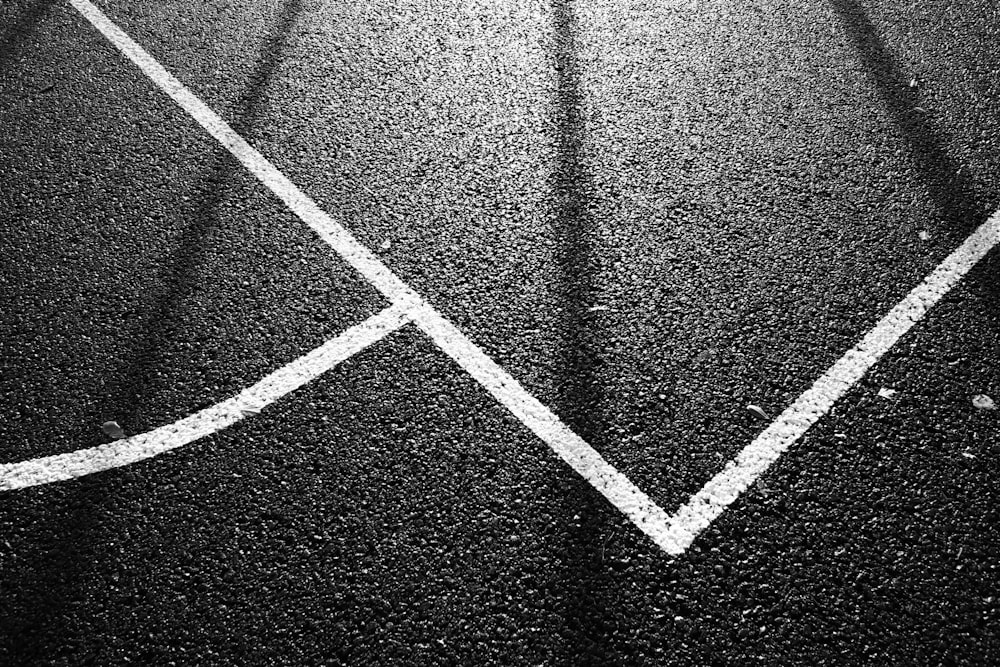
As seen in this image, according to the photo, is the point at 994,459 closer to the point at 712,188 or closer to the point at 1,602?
the point at 712,188

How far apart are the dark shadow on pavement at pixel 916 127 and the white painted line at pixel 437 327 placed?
7.79 feet

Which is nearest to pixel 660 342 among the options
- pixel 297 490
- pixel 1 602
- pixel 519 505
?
pixel 519 505

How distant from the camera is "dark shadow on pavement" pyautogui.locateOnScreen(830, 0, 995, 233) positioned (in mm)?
4297

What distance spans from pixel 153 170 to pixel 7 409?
1.63 metres

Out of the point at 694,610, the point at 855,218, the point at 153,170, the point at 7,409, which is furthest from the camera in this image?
the point at 153,170

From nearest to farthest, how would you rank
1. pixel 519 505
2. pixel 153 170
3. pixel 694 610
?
pixel 694 610
pixel 519 505
pixel 153 170

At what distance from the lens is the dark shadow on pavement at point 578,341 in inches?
116

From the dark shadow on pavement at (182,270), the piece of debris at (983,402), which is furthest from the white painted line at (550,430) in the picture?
the piece of debris at (983,402)

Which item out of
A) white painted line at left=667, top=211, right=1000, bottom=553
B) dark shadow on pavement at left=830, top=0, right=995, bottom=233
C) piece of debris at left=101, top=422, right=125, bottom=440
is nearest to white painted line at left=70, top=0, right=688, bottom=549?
white painted line at left=667, top=211, right=1000, bottom=553

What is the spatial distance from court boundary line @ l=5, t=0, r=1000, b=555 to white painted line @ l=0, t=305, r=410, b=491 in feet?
0.95

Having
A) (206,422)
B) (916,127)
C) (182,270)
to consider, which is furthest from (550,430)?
(916,127)

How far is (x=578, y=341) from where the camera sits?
12.3 ft

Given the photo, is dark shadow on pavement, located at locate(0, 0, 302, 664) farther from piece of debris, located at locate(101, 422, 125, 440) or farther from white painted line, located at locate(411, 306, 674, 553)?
white painted line, located at locate(411, 306, 674, 553)

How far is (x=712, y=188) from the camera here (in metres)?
4.42
